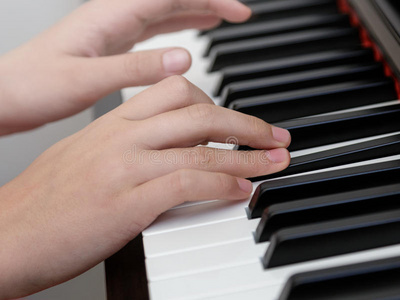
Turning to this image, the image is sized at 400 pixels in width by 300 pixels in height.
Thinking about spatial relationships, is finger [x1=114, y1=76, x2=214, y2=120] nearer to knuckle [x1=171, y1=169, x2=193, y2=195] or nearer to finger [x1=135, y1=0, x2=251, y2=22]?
knuckle [x1=171, y1=169, x2=193, y2=195]

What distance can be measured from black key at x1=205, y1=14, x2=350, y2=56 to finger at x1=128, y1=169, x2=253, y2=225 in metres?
0.60

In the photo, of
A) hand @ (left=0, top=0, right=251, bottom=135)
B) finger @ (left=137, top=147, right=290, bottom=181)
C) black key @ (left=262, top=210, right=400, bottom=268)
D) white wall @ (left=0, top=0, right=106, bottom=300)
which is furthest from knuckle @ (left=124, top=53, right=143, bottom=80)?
white wall @ (left=0, top=0, right=106, bottom=300)

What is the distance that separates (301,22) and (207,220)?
2.25 feet

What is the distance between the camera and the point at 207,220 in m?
0.73

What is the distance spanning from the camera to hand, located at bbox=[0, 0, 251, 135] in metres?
1.08

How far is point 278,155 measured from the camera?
2.60ft

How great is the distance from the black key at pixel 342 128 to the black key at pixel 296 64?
8.5 inches

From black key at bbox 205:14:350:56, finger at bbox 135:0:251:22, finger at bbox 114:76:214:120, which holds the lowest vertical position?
finger at bbox 114:76:214:120

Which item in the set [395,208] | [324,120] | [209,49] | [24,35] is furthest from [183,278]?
[24,35]

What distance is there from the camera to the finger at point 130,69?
1028 millimetres

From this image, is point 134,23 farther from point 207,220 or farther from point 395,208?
point 395,208

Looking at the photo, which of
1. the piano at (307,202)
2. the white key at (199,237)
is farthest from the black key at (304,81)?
the white key at (199,237)

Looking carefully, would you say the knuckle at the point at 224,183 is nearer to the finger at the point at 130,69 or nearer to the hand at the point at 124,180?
the hand at the point at 124,180

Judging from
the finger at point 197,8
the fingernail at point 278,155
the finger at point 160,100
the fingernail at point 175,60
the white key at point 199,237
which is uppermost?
the finger at point 197,8
